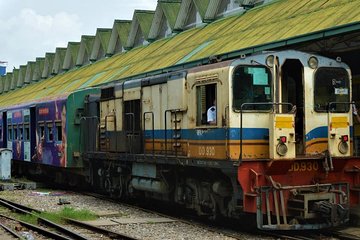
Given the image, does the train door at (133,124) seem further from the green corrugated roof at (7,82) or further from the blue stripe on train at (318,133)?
the green corrugated roof at (7,82)

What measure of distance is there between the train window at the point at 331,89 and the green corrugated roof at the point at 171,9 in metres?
22.2

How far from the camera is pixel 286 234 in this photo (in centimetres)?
1137

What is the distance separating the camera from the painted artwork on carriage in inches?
763

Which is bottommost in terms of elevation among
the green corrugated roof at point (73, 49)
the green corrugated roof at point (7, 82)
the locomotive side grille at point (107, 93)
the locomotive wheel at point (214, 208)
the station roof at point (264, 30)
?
the locomotive wheel at point (214, 208)

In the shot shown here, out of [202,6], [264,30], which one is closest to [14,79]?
[202,6]

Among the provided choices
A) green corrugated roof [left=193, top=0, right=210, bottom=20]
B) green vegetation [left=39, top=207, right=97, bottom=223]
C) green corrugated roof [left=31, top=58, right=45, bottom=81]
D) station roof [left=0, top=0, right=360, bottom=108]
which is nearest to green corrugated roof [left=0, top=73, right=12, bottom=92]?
green corrugated roof [left=31, top=58, right=45, bottom=81]

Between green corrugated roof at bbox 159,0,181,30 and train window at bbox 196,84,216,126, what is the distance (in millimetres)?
21871

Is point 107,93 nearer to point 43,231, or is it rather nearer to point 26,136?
point 43,231

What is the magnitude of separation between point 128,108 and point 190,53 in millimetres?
5497

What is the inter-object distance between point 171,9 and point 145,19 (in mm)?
3855

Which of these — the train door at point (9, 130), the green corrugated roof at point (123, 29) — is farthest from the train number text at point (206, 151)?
the green corrugated roof at point (123, 29)

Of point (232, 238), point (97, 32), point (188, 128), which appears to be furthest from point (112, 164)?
point (97, 32)

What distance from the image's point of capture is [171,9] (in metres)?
36.2

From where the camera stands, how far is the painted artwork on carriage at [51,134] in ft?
63.6
